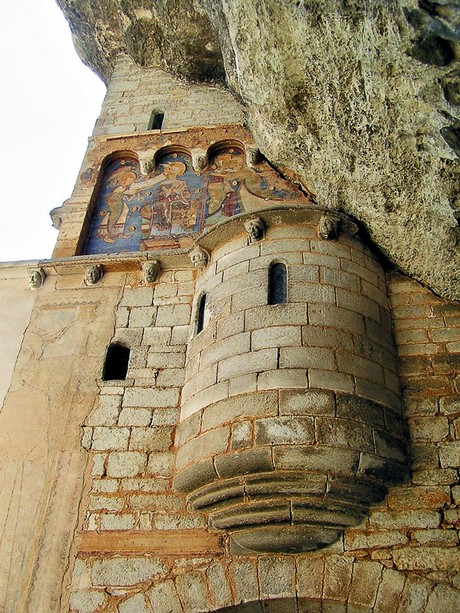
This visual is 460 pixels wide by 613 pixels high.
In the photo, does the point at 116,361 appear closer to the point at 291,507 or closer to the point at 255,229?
the point at 255,229

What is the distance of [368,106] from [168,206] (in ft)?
10.4

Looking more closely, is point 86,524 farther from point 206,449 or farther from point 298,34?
point 298,34

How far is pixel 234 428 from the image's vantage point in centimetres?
450

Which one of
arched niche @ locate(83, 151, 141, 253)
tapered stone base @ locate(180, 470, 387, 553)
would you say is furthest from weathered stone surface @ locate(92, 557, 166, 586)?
arched niche @ locate(83, 151, 141, 253)

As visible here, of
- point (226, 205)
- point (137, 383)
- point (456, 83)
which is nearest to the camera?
point (456, 83)

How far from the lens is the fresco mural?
711 cm

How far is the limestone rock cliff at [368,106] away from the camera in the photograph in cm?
402

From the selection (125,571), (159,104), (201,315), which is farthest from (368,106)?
(159,104)

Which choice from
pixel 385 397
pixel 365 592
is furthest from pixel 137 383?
pixel 365 592

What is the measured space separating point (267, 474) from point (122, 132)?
5841 mm

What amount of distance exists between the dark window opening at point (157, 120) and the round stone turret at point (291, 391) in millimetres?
3624

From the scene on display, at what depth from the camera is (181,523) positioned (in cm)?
470

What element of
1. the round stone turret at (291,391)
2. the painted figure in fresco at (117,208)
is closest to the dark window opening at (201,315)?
the round stone turret at (291,391)

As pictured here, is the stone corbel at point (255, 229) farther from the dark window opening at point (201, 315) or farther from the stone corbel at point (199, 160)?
the stone corbel at point (199, 160)
